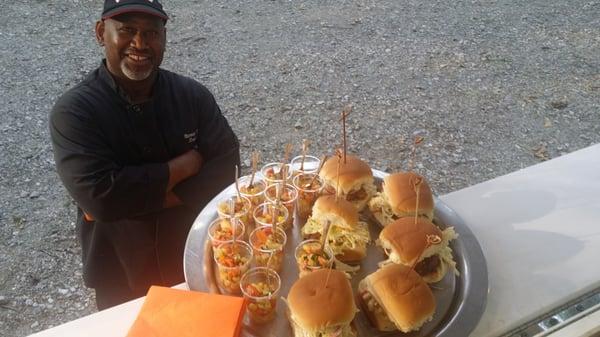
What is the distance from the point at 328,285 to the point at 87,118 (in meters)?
1.55

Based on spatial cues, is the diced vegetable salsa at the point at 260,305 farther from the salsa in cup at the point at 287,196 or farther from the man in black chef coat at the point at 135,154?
the man in black chef coat at the point at 135,154

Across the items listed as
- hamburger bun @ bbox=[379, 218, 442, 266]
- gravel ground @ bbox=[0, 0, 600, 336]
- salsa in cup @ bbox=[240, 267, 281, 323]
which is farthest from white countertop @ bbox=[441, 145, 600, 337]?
gravel ground @ bbox=[0, 0, 600, 336]

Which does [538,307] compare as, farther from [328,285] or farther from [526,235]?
[328,285]

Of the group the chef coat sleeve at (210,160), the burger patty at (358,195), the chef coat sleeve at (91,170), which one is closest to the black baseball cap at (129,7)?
the chef coat sleeve at (91,170)

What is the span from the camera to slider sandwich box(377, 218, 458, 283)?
2154mm

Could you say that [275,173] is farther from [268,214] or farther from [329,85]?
[329,85]

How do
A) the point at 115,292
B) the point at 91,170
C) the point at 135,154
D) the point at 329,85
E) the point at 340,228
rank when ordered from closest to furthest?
1. the point at 340,228
2. the point at 91,170
3. the point at 135,154
4. the point at 115,292
5. the point at 329,85

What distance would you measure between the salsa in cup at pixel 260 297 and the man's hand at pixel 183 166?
89 cm

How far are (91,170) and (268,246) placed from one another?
1.01 metres

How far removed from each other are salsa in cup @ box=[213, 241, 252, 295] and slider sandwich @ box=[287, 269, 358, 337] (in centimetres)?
33

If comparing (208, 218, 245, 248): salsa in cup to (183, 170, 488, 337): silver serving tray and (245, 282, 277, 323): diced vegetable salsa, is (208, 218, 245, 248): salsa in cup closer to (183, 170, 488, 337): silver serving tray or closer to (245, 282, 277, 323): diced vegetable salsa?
Result: (183, 170, 488, 337): silver serving tray

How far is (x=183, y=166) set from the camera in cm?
282

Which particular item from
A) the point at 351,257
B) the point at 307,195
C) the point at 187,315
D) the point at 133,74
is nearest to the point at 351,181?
the point at 307,195

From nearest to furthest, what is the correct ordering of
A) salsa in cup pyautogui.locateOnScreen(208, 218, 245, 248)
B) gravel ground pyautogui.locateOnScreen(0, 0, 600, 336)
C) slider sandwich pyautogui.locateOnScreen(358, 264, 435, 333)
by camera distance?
1. slider sandwich pyautogui.locateOnScreen(358, 264, 435, 333)
2. salsa in cup pyautogui.locateOnScreen(208, 218, 245, 248)
3. gravel ground pyautogui.locateOnScreen(0, 0, 600, 336)
